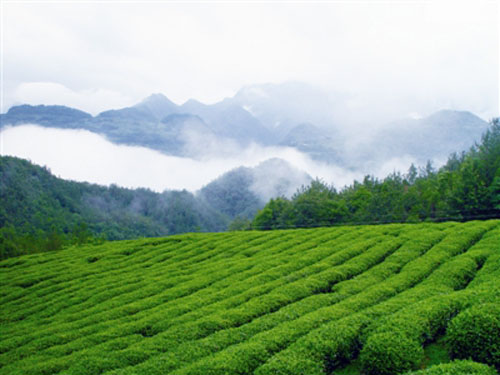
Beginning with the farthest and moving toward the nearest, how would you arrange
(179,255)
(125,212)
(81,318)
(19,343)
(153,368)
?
(125,212), (179,255), (81,318), (19,343), (153,368)

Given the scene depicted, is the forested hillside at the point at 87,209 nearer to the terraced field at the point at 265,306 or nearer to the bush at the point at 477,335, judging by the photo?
the terraced field at the point at 265,306

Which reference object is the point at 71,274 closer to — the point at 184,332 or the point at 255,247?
the point at 255,247

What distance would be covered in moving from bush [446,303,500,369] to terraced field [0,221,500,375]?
80 centimetres

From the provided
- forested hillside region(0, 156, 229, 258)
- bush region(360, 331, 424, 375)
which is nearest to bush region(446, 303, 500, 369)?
bush region(360, 331, 424, 375)

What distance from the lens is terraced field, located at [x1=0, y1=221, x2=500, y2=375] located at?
11023 millimetres

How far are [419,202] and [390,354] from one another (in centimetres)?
5402

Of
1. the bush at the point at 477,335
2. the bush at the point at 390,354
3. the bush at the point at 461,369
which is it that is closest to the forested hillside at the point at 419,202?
the bush at the point at 477,335

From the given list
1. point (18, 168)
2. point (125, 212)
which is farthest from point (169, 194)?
point (18, 168)

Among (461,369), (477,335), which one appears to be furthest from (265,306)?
(461,369)

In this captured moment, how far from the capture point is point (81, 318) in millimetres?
18969

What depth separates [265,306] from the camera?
15.7 m

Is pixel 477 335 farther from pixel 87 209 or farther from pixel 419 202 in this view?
pixel 87 209

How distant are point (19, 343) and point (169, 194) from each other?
173m

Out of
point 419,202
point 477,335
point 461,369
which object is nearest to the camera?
point 461,369
